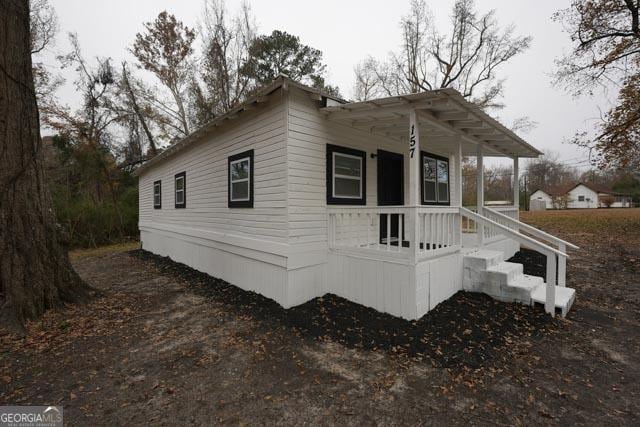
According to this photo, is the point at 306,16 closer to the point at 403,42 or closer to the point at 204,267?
the point at 403,42

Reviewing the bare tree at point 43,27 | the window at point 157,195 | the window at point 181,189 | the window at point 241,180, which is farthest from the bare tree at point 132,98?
the window at point 241,180

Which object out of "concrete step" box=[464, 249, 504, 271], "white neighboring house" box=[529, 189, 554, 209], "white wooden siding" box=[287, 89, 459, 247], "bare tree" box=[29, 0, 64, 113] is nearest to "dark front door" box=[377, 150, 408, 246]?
"white wooden siding" box=[287, 89, 459, 247]

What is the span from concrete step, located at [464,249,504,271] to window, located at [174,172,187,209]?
7656 mm

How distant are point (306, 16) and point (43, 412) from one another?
50.7ft

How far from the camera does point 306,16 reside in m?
13.3

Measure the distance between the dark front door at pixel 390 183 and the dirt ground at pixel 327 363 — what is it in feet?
7.52

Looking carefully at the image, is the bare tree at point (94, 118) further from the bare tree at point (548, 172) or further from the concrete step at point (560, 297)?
the bare tree at point (548, 172)

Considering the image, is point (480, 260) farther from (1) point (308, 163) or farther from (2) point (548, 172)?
(2) point (548, 172)

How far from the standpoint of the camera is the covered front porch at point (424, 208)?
401 centimetres

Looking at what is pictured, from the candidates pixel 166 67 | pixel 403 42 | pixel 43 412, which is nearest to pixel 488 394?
pixel 43 412

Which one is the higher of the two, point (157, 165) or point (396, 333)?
point (157, 165)

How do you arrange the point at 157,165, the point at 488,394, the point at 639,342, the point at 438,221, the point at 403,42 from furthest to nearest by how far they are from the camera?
the point at 403,42, the point at 157,165, the point at 438,221, the point at 639,342, the point at 488,394

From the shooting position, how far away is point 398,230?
5156 mm

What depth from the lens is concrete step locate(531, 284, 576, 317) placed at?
4168 mm
